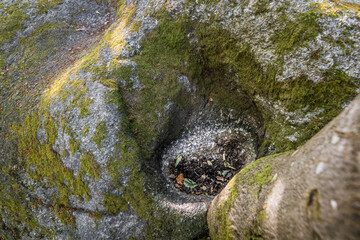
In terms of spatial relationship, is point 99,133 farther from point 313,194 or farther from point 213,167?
point 313,194

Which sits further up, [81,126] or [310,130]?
[81,126]

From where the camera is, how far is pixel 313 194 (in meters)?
1.49

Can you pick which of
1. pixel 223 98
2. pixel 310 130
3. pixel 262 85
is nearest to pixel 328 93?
pixel 310 130


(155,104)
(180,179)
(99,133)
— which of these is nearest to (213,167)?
(180,179)

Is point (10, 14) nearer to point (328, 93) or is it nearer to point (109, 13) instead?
point (109, 13)

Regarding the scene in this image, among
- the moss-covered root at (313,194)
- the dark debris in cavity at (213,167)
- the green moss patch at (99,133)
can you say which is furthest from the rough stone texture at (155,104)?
the moss-covered root at (313,194)

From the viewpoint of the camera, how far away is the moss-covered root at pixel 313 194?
125 centimetres

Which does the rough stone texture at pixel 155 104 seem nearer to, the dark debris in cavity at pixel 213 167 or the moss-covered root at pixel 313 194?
the dark debris in cavity at pixel 213 167

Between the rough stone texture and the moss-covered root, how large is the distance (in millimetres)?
1680

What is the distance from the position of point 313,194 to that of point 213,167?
3.34 metres

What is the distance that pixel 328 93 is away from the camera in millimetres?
3453

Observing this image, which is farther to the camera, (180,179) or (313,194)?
(180,179)

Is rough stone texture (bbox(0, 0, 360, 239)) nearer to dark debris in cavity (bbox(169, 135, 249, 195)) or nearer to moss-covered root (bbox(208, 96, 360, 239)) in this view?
dark debris in cavity (bbox(169, 135, 249, 195))

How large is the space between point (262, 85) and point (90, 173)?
149 inches
